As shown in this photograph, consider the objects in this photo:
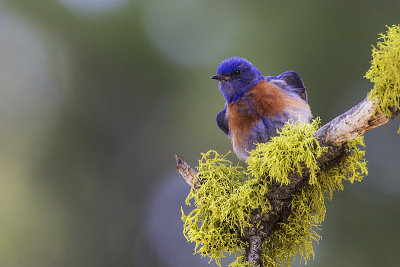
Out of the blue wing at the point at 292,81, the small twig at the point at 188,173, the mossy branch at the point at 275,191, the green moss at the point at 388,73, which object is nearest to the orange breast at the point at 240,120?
the blue wing at the point at 292,81

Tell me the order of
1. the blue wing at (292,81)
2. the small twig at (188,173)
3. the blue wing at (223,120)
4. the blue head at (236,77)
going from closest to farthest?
1. the small twig at (188,173)
2. the blue head at (236,77)
3. the blue wing at (292,81)
4. the blue wing at (223,120)

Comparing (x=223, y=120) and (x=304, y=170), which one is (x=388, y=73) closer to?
(x=304, y=170)

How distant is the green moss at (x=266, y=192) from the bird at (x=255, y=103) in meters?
1.09

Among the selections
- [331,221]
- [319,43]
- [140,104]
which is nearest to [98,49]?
[140,104]

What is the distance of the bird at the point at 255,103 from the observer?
395 centimetres

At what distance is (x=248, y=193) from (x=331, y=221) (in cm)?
340

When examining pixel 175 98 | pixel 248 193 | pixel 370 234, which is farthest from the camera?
pixel 175 98

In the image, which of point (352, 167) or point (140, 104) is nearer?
point (352, 167)

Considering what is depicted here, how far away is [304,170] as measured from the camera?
260 cm

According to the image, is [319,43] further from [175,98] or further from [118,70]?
[118,70]

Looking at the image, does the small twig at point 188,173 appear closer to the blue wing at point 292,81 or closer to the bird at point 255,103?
the bird at point 255,103

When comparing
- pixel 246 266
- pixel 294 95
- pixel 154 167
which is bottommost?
pixel 246 266

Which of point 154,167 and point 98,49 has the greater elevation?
point 98,49

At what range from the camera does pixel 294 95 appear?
425 cm
